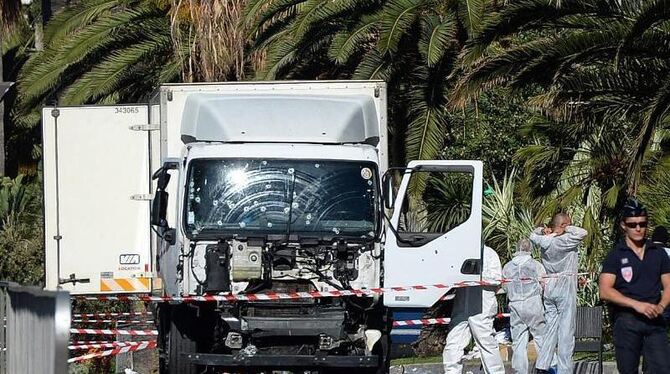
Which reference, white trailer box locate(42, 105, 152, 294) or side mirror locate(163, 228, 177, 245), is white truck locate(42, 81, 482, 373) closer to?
side mirror locate(163, 228, 177, 245)

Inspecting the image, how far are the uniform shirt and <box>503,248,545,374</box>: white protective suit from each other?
149 inches

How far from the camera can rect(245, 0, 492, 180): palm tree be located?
17500mm

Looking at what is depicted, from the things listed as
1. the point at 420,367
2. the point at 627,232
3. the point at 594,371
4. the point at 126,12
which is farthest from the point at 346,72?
the point at 627,232

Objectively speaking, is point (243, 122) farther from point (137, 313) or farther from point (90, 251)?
point (137, 313)

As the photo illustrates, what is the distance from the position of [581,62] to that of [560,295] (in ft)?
9.77

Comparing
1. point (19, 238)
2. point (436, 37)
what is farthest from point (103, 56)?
point (436, 37)

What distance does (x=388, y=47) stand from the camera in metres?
17.0

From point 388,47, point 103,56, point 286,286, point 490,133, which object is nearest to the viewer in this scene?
point 286,286

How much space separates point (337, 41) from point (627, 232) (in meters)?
8.62

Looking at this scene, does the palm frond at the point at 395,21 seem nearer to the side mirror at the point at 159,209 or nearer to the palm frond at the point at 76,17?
the side mirror at the point at 159,209

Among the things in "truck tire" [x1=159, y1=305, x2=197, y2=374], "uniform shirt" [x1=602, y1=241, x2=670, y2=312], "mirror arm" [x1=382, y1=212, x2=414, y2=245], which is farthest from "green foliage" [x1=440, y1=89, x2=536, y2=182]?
"uniform shirt" [x1=602, y1=241, x2=670, y2=312]

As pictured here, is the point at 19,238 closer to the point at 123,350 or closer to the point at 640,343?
the point at 123,350

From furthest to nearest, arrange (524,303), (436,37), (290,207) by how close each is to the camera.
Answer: (436,37), (524,303), (290,207)

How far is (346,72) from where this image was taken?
20219 millimetres
